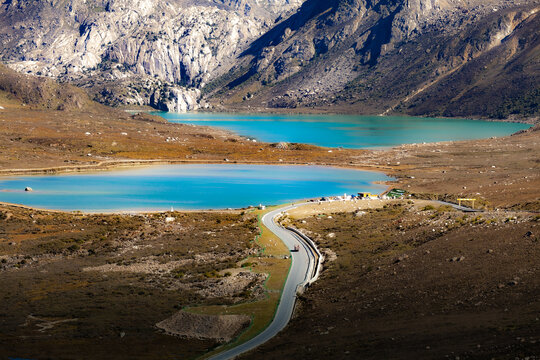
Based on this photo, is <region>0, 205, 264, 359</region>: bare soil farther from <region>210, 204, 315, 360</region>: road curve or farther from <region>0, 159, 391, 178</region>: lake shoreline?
<region>0, 159, 391, 178</region>: lake shoreline

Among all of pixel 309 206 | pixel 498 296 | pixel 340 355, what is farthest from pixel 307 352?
pixel 309 206

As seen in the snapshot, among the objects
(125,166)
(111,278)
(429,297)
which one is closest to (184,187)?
(125,166)

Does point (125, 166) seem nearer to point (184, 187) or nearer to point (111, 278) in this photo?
point (184, 187)

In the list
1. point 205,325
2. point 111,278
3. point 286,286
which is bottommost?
point 111,278

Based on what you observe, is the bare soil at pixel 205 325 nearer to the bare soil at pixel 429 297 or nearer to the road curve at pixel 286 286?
the road curve at pixel 286 286

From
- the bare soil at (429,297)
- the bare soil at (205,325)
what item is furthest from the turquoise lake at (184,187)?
the bare soil at (205,325)

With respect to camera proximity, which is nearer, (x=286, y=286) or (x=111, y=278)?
(x=286, y=286)

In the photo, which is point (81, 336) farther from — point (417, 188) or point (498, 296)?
point (417, 188)
